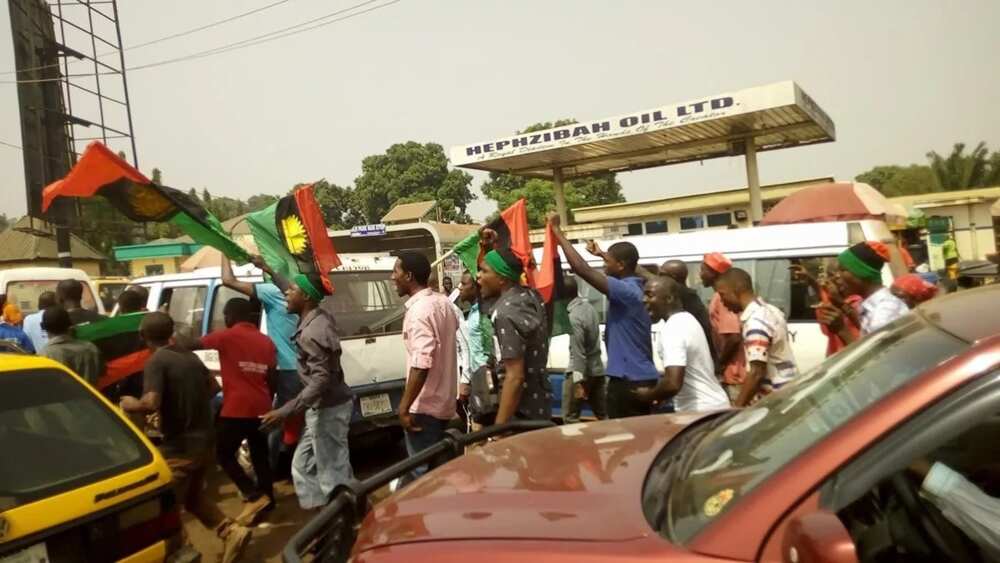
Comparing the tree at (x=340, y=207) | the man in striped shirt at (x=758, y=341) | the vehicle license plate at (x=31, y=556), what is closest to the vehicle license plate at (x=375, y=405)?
the man in striped shirt at (x=758, y=341)

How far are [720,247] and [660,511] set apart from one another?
4421mm

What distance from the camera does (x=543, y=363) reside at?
405 centimetres

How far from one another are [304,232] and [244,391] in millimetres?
1150

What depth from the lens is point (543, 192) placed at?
34.6 metres

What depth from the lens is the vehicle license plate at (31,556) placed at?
7.33 ft

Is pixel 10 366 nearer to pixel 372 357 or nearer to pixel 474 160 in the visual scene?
pixel 372 357

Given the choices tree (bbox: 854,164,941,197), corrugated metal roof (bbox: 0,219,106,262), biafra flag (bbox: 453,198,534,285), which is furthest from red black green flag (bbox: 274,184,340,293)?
tree (bbox: 854,164,941,197)

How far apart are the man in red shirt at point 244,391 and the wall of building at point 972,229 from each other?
26.8m

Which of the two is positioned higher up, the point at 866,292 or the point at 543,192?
the point at 543,192

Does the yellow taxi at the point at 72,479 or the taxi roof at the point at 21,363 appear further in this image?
the taxi roof at the point at 21,363

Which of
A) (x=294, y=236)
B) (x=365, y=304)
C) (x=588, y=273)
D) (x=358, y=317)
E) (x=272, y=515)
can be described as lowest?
(x=272, y=515)

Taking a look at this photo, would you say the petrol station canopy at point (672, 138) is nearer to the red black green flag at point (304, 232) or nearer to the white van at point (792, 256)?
the white van at point (792, 256)

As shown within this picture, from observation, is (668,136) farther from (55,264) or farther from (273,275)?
(55,264)

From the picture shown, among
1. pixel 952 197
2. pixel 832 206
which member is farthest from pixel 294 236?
pixel 952 197
